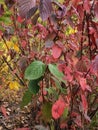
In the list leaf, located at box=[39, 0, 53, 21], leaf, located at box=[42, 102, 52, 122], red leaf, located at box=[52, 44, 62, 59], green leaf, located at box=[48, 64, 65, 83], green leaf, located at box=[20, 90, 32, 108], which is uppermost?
leaf, located at box=[39, 0, 53, 21]

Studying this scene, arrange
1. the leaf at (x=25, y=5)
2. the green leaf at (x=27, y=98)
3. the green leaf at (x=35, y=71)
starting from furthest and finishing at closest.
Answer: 1. the green leaf at (x=27, y=98)
2. the green leaf at (x=35, y=71)
3. the leaf at (x=25, y=5)

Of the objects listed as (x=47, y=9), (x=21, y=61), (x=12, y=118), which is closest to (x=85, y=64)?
(x=21, y=61)

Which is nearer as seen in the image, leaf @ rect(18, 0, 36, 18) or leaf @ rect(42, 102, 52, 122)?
leaf @ rect(18, 0, 36, 18)

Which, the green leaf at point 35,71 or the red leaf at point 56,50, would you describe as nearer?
the green leaf at point 35,71

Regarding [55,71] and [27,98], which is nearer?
[55,71]

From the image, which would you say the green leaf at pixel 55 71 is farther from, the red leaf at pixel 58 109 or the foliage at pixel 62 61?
the red leaf at pixel 58 109

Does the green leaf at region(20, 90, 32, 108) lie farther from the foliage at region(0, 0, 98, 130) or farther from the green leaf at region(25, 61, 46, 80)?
the green leaf at region(25, 61, 46, 80)

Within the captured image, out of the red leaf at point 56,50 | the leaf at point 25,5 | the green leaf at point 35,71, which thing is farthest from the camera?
the red leaf at point 56,50

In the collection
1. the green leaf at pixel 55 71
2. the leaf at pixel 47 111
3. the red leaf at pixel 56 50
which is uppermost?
the red leaf at pixel 56 50

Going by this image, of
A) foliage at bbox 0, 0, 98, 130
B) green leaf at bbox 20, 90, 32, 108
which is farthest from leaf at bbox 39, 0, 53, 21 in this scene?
green leaf at bbox 20, 90, 32, 108

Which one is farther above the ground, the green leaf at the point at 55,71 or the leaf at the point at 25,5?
the leaf at the point at 25,5

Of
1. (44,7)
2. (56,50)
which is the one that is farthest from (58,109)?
(44,7)

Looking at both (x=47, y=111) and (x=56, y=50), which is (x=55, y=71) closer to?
(x=56, y=50)

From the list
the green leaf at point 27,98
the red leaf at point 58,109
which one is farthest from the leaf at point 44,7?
the green leaf at point 27,98
